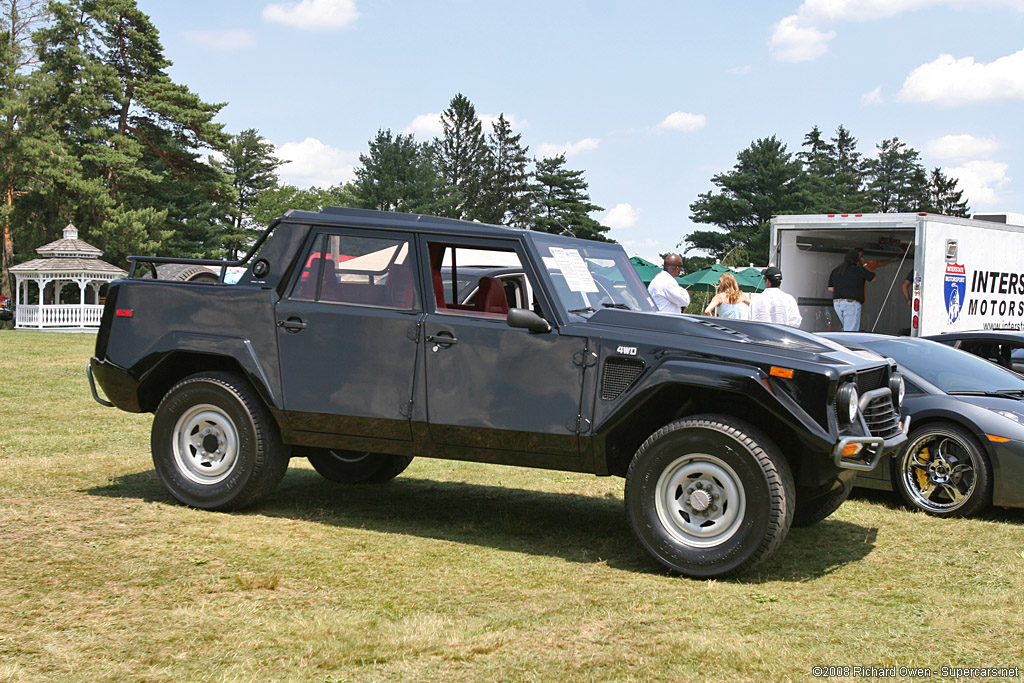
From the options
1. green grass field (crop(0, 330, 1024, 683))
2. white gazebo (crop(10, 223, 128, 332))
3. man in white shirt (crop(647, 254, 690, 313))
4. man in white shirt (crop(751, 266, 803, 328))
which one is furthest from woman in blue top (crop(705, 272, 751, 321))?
white gazebo (crop(10, 223, 128, 332))

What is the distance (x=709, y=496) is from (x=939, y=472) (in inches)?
115

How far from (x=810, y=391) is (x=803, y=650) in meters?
1.51

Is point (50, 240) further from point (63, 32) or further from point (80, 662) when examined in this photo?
point (80, 662)

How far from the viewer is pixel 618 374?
18.7ft

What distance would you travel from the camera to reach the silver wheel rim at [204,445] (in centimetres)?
673

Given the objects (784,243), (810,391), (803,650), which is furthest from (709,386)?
(784,243)

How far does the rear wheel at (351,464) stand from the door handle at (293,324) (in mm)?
1667

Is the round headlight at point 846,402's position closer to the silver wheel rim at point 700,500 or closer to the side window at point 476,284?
the silver wheel rim at point 700,500

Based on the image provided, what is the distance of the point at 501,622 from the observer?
4.59 meters

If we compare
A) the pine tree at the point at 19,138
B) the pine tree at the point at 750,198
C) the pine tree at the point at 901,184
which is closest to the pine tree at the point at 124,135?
the pine tree at the point at 19,138

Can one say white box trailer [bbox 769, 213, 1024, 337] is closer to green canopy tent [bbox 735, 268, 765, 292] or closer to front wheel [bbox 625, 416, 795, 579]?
front wheel [bbox 625, 416, 795, 579]

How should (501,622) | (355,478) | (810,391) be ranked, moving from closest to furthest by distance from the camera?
(501,622)
(810,391)
(355,478)

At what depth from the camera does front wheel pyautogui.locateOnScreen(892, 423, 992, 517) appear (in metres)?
7.26

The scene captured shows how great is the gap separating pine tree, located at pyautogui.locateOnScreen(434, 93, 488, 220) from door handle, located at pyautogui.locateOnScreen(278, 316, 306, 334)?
277 feet
